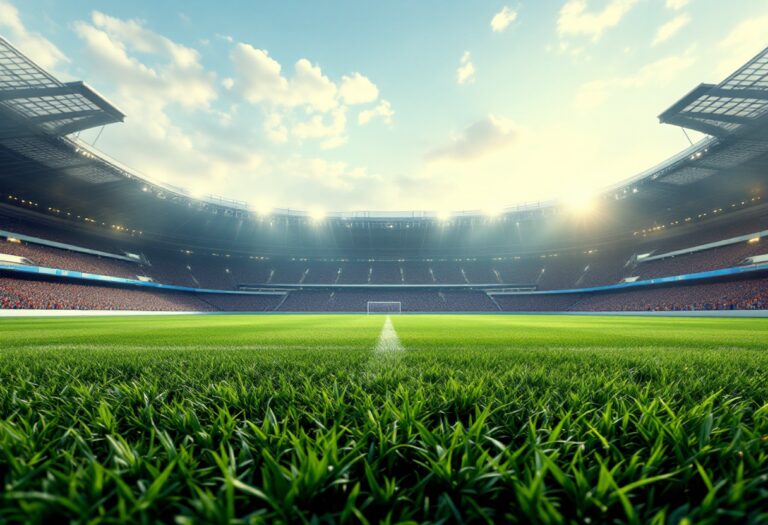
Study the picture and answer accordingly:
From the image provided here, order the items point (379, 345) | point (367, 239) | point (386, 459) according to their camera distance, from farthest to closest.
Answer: point (367, 239) → point (379, 345) → point (386, 459)

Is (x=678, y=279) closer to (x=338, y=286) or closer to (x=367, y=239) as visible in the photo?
(x=367, y=239)

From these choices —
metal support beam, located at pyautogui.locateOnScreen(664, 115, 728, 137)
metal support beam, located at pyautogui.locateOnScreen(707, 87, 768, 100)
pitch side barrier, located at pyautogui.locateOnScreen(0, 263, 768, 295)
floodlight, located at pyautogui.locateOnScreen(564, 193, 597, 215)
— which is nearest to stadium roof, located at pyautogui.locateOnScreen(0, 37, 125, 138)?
pitch side barrier, located at pyautogui.locateOnScreen(0, 263, 768, 295)

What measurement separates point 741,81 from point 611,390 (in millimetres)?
26924

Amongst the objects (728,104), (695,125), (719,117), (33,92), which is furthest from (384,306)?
(33,92)

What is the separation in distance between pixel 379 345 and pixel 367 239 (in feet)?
164

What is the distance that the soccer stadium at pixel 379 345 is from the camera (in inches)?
36.4

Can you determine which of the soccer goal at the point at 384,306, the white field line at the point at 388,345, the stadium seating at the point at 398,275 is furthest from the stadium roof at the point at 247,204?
the white field line at the point at 388,345

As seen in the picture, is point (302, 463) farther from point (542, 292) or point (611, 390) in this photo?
point (542, 292)

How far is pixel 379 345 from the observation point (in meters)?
5.85

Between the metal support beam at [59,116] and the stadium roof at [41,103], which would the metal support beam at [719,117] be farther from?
the metal support beam at [59,116]

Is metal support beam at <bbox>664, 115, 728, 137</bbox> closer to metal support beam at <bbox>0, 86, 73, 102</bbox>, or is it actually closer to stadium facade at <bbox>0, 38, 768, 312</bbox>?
stadium facade at <bbox>0, 38, 768, 312</bbox>

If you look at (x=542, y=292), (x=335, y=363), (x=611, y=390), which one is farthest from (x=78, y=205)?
(x=542, y=292)

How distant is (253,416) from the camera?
1628 mm

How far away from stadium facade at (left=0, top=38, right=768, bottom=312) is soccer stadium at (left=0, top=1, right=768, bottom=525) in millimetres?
329
